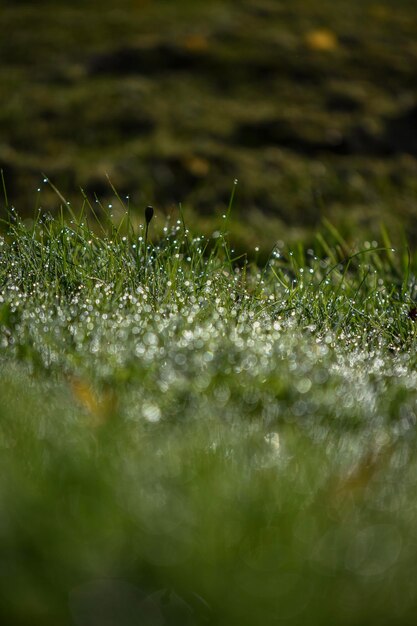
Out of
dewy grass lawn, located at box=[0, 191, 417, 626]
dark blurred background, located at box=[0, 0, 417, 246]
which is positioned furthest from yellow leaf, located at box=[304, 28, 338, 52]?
dewy grass lawn, located at box=[0, 191, 417, 626]

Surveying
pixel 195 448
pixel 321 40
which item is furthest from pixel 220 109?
pixel 195 448

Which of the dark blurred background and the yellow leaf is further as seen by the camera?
the yellow leaf

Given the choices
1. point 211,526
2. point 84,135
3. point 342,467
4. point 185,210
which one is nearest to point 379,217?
point 185,210

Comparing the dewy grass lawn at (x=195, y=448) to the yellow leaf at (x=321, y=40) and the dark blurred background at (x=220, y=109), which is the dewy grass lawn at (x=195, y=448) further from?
the yellow leaf at (x=321, y=40)

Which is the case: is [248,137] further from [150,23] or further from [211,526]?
[211,526]

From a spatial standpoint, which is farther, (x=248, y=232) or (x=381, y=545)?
(x=248, y=232)

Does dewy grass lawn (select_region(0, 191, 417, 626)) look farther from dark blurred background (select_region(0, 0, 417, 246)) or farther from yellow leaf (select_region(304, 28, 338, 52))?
yellow leaf (select_region(304, 28, 338, 52))
